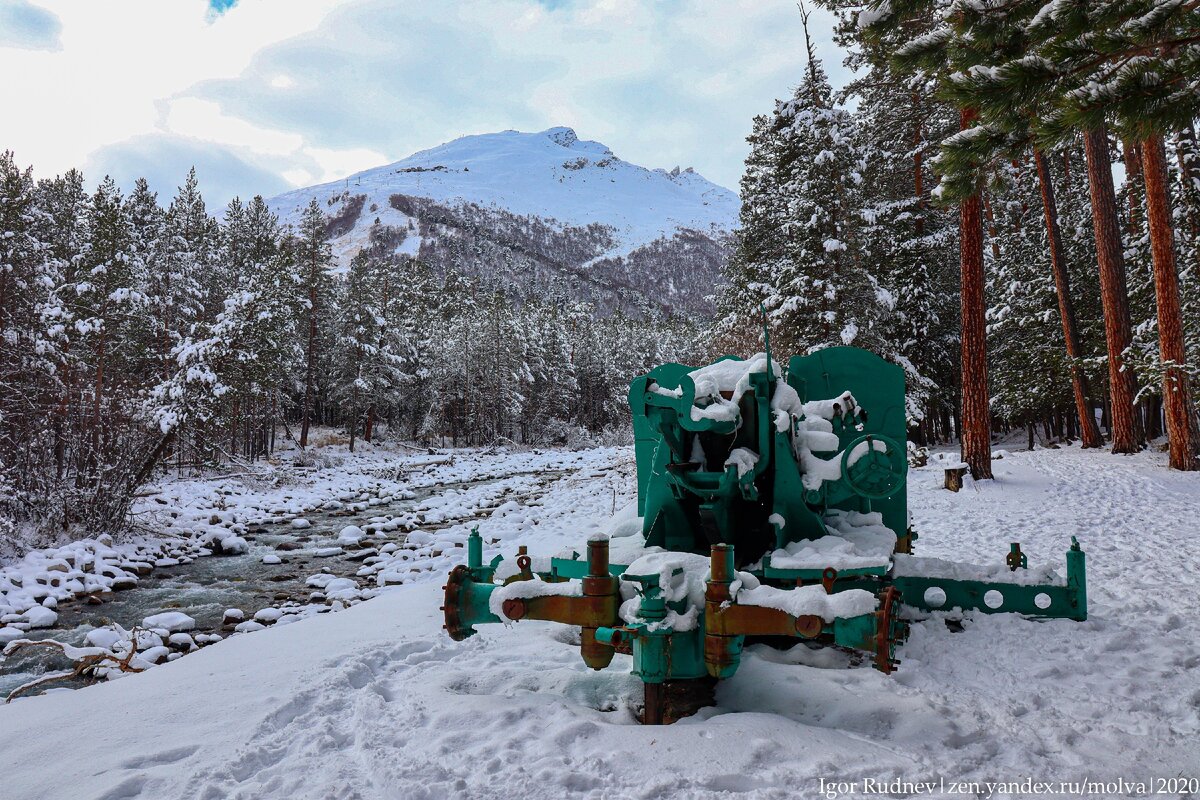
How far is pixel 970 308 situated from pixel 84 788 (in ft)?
46.8

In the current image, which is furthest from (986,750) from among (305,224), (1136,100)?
(305,224)

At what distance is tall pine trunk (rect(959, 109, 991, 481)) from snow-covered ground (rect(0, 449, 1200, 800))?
790 centimetres

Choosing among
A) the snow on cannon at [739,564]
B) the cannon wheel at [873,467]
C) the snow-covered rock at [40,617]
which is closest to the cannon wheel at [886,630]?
the snow on cannon at [739,564]

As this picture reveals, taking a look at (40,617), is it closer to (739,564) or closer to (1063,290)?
(739,564)

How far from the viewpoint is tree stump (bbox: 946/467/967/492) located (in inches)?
496

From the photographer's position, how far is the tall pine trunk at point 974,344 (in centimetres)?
1266

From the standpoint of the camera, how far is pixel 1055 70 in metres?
4.00

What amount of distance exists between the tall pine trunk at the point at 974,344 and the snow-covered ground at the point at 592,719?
7.90 meters

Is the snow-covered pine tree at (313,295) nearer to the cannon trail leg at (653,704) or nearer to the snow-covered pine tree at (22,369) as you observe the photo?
the snow-covered pine tree at (22,369)

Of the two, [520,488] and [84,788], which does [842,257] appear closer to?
[520,488]

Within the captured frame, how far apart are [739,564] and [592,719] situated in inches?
60.8

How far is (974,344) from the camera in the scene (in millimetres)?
12742

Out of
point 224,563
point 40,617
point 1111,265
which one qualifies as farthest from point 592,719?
point 1111,265

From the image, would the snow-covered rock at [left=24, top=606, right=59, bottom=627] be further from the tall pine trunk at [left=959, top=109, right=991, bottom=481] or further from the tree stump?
the tall pine trunk at [left=959, top=109, right=991, bottom=481]
